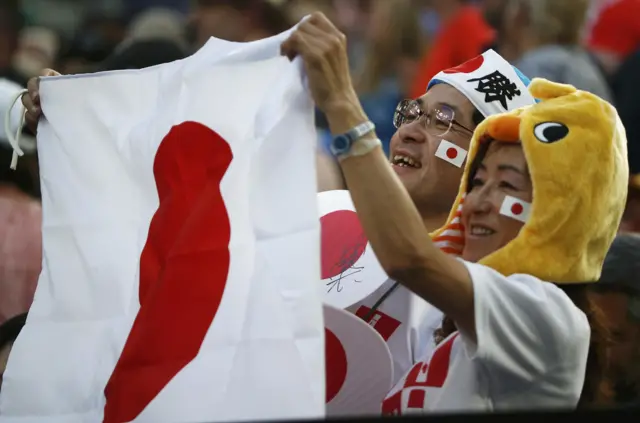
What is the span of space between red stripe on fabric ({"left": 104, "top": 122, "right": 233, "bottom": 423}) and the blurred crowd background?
1.25 m

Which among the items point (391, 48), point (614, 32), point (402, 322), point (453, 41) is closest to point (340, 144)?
point (402, 322)

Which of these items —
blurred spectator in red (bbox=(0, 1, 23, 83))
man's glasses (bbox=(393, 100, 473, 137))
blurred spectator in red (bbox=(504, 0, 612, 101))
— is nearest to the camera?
man's glasses (bbox=(393, 100, 473, 137))

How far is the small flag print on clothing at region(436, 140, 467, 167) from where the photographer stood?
12.1ft

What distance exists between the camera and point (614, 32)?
6.10 metres

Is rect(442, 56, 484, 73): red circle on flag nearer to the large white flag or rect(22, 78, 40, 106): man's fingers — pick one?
the large white flag

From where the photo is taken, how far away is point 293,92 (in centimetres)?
263

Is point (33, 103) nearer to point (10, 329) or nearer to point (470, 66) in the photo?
point (10, 329)

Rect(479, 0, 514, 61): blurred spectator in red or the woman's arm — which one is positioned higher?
Rect(479, 0, 514, 61): blurred spectator in red

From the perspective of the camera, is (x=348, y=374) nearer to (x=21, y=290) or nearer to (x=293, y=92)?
(x=293, y=92)

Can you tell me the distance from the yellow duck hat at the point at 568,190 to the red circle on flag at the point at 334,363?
0.39 metres

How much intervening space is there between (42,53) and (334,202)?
4.53m

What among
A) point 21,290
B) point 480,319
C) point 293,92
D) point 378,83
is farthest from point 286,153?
point 378,83

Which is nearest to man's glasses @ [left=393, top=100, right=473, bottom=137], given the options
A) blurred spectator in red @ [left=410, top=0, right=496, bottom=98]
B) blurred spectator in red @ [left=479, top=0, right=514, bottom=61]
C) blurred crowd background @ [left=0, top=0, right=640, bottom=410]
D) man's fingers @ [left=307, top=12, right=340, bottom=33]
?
blurred crowd background @ [left=0, top=0, right=640, bottom=410]

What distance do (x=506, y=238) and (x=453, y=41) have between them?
10.3 ft
